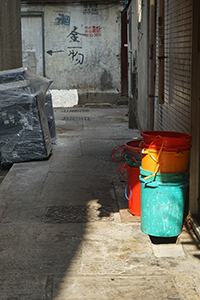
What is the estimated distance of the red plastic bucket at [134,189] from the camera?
5.10m

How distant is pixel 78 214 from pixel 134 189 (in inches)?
31.5

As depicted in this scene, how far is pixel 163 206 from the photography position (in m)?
4.38

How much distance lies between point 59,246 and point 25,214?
3.62 feet

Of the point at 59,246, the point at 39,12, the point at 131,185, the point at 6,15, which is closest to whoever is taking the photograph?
the point at 59,246

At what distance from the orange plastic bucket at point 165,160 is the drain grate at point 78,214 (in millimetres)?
1179

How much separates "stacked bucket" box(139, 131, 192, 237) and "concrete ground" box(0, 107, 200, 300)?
0.77ft

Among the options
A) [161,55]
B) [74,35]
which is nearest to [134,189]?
[161,55]

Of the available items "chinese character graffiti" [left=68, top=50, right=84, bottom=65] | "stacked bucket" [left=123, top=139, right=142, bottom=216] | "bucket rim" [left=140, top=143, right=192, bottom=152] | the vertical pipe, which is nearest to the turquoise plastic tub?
"bucket rim" [left=140, top=143, right=192, bottom=152]

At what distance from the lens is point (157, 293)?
3.51 meters

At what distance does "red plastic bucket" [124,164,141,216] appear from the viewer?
510cm

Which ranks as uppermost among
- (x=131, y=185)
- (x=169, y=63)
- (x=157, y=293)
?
(x=169, y=63)

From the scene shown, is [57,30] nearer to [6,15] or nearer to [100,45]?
[100,45]

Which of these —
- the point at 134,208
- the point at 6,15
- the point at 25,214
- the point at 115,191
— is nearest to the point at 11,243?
the point at 25,214

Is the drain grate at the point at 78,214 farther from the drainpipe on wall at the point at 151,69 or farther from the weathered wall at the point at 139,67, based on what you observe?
the weathered wall at the point at 139,67
